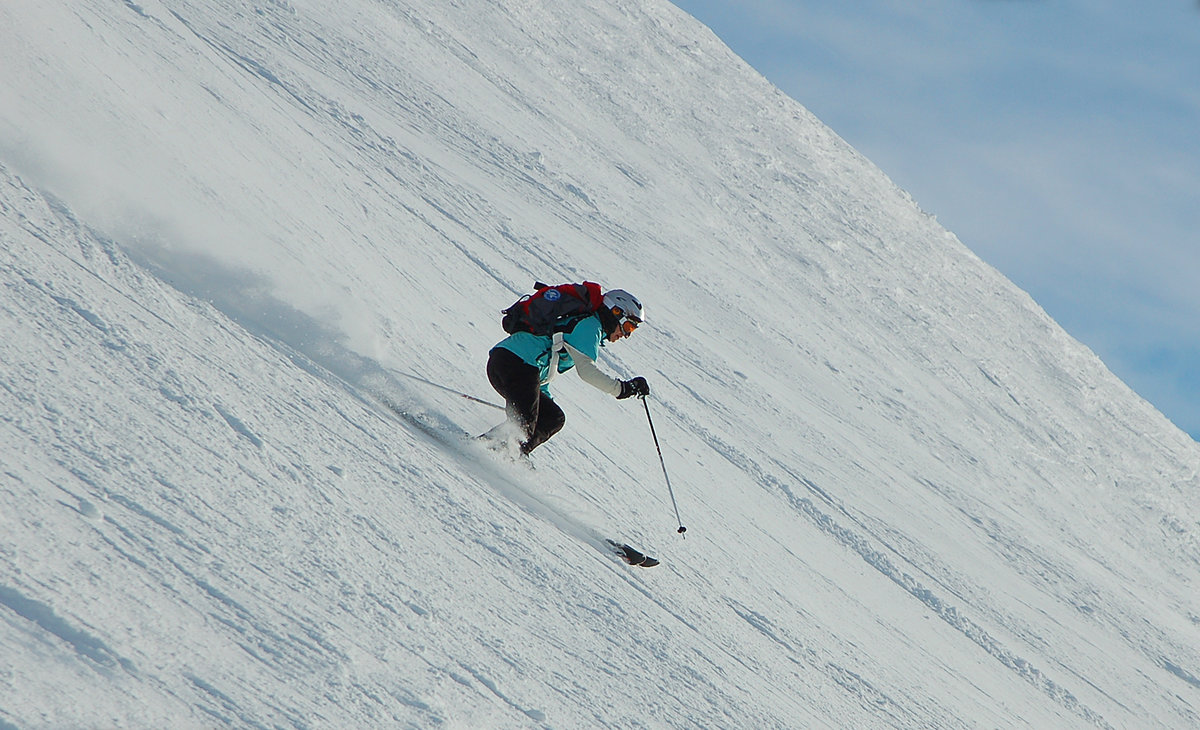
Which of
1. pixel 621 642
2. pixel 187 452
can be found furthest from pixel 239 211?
pixel 621 642

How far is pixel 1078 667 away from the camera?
28.8 ft

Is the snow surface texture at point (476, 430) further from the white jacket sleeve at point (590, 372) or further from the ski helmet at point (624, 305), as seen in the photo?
the ski helmet at point (624, 305)

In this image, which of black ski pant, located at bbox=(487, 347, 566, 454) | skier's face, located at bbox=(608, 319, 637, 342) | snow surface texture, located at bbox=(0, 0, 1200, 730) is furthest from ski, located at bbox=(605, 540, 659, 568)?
skier's face, located at bbox=(608, 319, 637, 342)

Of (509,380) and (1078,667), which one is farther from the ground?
(1078,667)

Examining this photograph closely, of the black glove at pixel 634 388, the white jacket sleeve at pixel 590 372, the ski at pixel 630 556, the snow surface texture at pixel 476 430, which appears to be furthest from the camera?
the black glove at pixel 634 388

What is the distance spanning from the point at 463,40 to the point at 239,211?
11.2 m

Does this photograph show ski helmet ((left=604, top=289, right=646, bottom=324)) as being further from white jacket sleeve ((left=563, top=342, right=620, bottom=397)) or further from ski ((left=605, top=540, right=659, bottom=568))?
ski ((left=605, top=540, right=659, bottom=568))

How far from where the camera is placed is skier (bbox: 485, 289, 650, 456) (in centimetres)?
617

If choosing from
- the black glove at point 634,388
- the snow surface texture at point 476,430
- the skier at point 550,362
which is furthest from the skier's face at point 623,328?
the snow surface texture at point 476,430

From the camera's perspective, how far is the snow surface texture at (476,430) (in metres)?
3.38

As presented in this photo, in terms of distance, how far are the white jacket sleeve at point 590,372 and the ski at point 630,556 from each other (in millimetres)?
981

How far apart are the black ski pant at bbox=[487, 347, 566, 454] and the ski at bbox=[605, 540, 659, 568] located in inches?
34.0

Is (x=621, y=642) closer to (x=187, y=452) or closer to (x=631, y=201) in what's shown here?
(x=187, y=452)

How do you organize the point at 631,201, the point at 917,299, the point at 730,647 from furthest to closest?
the point at 917,299 < the point at 631,201 < the point at 730,647
